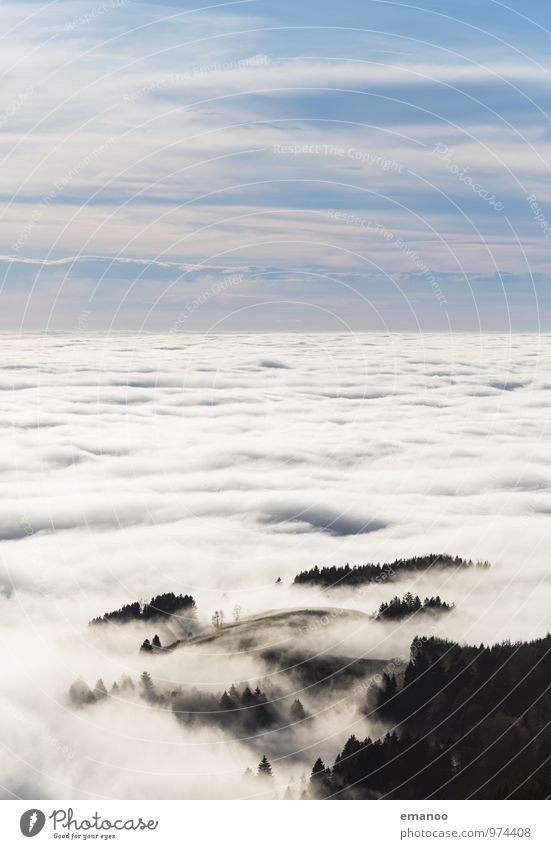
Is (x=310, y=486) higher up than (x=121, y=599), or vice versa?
(x=310, y=486)

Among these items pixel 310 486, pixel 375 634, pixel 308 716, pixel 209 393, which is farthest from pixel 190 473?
pixel 308 716

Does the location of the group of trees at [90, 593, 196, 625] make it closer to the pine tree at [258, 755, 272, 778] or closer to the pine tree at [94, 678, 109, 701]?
the pine tree at [94, 678, 109, 701]

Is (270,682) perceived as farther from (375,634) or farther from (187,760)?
(187,760)

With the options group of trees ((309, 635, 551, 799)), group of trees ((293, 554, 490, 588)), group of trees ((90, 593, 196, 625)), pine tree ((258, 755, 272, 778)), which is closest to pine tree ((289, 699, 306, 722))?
group of trees ((309, 635, 551, 799))
